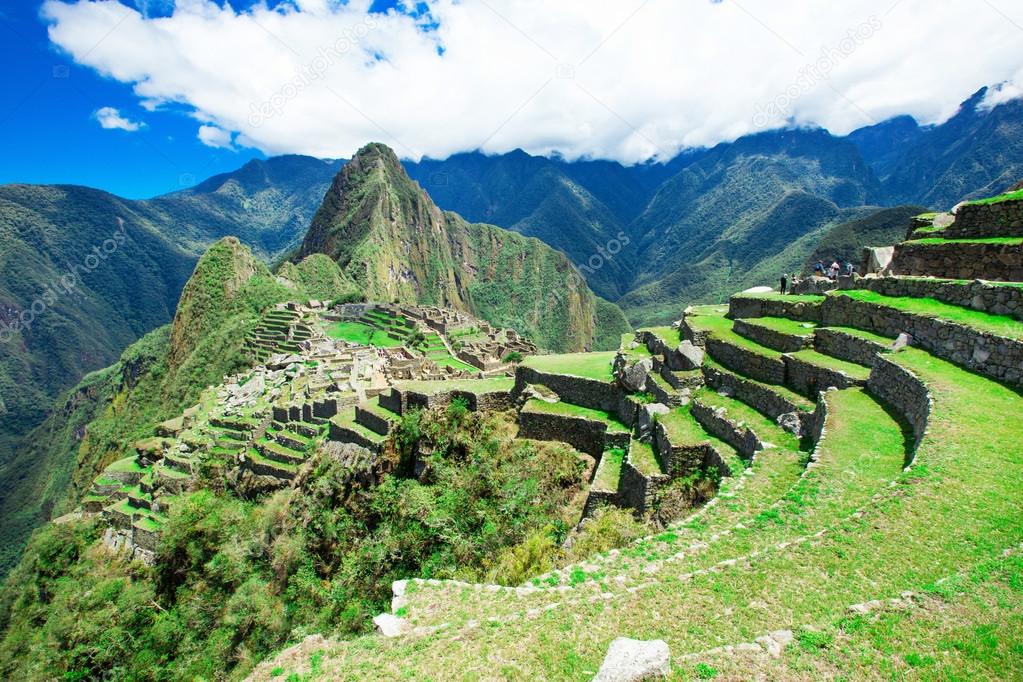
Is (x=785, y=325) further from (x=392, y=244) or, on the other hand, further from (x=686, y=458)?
(x=392, y=244)

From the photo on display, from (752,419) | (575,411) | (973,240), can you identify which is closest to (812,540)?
(752,419)

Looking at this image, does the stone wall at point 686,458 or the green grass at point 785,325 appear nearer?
the stone wall at point 686,458

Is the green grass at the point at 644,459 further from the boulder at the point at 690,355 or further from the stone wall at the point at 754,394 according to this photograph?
the boulder at the point at 690,355

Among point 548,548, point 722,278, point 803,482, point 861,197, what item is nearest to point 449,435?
point 548,548

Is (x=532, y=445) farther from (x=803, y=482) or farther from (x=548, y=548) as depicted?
(x=803, y=482)

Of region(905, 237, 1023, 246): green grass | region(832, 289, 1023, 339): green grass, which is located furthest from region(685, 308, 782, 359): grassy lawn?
region(905, 237, 1023, 246): green grass

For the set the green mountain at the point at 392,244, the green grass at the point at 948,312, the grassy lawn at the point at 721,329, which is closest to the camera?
the green grass at the point at 948,312

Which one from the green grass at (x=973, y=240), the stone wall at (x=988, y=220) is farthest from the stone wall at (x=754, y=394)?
the stone wall at (x=988, y=220)
